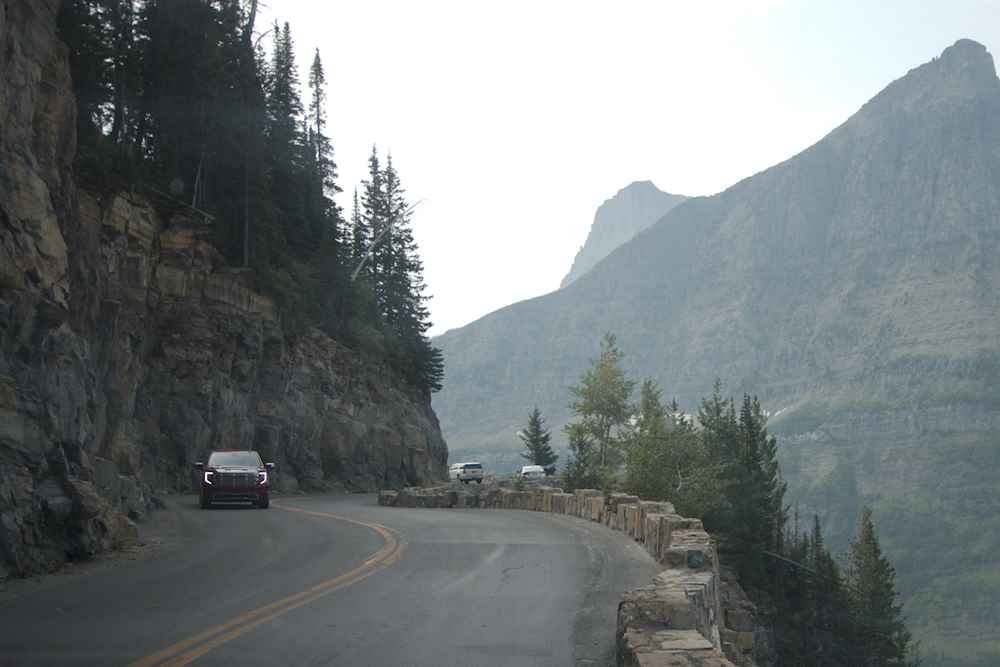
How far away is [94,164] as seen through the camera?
32844mm

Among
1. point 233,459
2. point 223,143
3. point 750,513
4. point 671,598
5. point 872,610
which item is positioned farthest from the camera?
point 872,610

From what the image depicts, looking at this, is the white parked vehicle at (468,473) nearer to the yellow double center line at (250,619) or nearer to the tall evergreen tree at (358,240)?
the tall evergreen tree at (358,240)

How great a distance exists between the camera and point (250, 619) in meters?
10.3

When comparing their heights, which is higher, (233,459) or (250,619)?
(233,459)

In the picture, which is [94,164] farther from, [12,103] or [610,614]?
[610,614]

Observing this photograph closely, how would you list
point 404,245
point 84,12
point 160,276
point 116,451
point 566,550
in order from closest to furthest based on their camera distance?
1. point 566,550
2. point 116,451
3. point 84,12
4. point 160,276
5. point 404,245

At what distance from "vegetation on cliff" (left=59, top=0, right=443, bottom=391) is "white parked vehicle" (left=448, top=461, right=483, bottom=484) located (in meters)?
6.85

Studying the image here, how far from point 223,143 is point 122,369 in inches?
833

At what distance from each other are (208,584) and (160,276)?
30.6 m

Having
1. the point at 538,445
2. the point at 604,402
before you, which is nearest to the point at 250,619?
the point at 604,402

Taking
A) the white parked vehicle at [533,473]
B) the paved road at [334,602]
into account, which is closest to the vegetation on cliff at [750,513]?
the white parked vehicle at [533,473]

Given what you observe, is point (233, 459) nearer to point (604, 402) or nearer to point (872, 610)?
point (604, 402)

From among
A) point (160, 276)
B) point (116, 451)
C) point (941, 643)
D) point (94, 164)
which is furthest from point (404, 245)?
point (941, 643)

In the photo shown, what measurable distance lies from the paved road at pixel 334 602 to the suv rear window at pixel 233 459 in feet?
33.2
